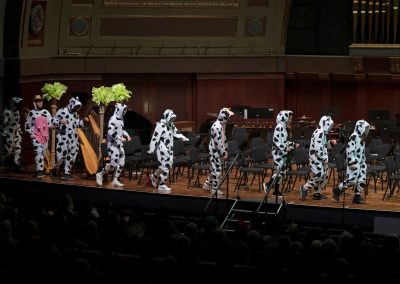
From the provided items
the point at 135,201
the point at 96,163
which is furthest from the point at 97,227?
the point at 96,163

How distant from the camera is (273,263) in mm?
10180

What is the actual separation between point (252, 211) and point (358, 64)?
9.84m

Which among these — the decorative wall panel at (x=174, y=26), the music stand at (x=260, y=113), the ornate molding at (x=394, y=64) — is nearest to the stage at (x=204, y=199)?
the music stand at (x=260, y=113)

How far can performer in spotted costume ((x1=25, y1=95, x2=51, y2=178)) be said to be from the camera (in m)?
19.2

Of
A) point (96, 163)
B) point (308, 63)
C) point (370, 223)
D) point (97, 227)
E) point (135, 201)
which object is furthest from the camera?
point (308, 63)

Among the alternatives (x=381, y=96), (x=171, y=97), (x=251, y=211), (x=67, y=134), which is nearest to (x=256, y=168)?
(x=251, y=211)

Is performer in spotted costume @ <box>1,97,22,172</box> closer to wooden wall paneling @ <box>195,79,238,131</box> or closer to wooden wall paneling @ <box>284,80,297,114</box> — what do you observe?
wooden wall paneling @ <box>195,79,238,131</box>

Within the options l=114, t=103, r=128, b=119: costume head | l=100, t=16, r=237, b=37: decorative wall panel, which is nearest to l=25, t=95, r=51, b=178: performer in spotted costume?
l=114, t=103, r=128, b=119: costume head

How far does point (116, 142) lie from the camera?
1844cm

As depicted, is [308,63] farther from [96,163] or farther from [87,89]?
[96,163]

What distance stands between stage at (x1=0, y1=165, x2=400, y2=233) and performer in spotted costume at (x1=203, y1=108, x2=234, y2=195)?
281 millimetres

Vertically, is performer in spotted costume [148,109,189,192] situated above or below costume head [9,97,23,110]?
below

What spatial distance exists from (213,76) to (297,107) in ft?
8.40

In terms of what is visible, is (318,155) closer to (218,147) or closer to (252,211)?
(218,147)
